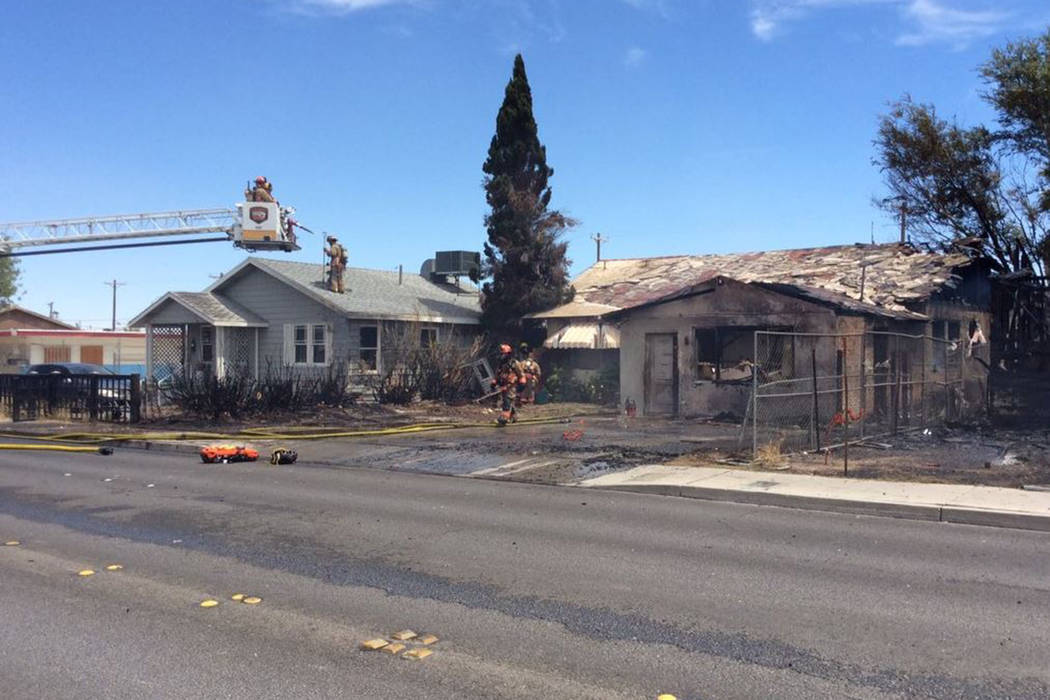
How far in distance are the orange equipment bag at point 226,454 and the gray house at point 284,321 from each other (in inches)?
449

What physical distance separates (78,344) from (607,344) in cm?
3559

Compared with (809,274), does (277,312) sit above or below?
below

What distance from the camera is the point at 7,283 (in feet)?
223

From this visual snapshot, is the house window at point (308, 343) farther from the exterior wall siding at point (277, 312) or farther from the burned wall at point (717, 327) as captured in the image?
the burned wall at point (717, 327)

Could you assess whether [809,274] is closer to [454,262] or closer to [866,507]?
[454,262]

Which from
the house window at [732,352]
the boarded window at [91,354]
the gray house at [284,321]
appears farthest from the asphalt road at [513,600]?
the boarded window at [91,354]

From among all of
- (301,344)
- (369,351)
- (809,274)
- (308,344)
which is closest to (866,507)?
(809,274)

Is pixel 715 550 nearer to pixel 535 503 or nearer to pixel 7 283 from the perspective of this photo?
pixel 535 503

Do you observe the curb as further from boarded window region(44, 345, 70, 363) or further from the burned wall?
boarded window region(44, 345, 70, 363)

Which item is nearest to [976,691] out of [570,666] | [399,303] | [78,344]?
[570,666]

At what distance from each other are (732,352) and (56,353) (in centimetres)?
4188

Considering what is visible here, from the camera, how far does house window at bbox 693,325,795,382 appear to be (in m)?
20.9

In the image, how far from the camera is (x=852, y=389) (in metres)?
14.3

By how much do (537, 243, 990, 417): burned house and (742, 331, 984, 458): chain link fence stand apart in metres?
0.08
